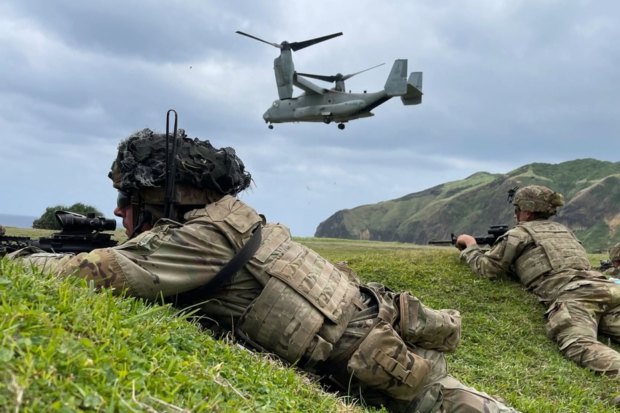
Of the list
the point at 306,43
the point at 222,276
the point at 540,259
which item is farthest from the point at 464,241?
the point at 306,43

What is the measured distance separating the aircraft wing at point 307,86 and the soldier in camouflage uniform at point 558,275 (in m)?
39.3

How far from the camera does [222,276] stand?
439 centimetres

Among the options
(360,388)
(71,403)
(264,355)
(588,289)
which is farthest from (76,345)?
(588,289)

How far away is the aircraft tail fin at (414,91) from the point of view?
54.1m

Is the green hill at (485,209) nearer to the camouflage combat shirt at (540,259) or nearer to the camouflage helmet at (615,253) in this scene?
the camouflage helmet at (615,253)

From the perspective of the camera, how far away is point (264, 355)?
14.1 ft

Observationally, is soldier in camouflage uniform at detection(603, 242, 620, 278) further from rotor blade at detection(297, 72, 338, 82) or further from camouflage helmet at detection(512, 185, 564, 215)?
rotor blade at detection(297, 72, 338, 82)

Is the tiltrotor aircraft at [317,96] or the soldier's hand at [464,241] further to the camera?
the tiltrotor aircraft at [317,96]

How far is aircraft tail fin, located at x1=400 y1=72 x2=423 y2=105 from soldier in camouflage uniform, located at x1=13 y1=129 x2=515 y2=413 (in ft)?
161

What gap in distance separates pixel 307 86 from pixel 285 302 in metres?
45.3

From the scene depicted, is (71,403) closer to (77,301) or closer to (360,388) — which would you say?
(77,301)

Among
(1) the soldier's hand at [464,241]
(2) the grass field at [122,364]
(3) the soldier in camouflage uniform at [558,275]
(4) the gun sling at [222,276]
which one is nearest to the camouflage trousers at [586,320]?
(3) the soldier in camouflage uniform at [558,275]

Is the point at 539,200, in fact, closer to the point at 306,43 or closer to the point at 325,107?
the point at 325,107

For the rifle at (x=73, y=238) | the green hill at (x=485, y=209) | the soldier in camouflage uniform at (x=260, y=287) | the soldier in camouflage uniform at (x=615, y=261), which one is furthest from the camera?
the green hill at (x=485, y=209)
